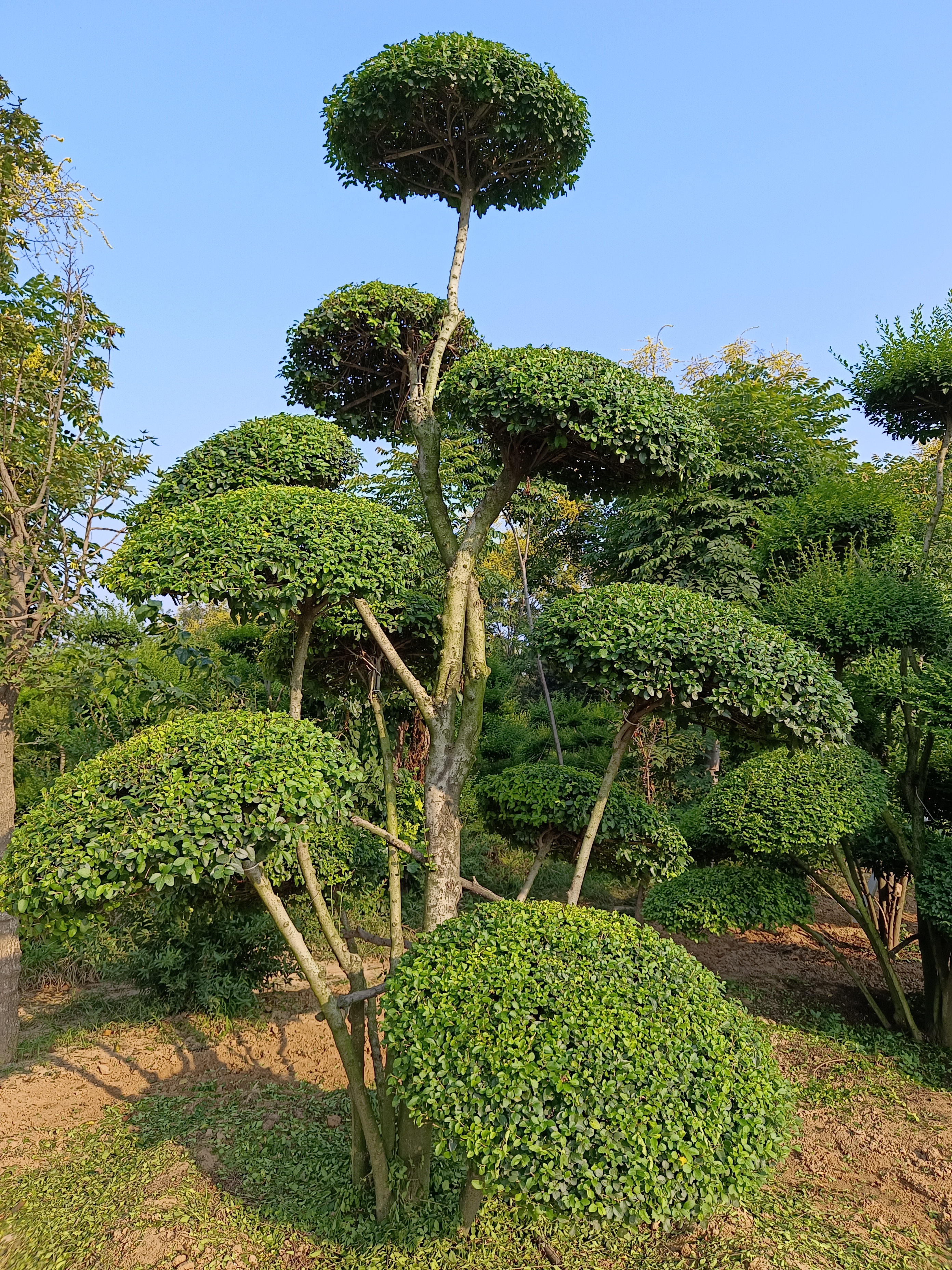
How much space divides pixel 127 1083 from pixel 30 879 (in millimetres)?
3983

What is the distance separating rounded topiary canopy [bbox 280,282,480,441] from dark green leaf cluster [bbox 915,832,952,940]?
5626 mm

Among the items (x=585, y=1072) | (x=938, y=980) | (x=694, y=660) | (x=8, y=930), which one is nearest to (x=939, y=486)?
(x=938, y=980)

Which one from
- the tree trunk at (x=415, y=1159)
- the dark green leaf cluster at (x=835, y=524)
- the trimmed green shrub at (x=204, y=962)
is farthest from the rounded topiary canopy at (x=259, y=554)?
the dark green leaf cluster at (x=835, y=524)

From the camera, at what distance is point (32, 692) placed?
296 inches

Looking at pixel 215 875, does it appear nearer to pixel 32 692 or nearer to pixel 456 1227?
pixel 456 1227

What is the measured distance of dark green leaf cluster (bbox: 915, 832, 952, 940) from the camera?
605cm

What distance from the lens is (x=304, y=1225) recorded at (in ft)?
12.5

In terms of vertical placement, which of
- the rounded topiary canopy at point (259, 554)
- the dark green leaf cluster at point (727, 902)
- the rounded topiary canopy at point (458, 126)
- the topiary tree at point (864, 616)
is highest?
the rounded topiary canopy at point (458, 126)

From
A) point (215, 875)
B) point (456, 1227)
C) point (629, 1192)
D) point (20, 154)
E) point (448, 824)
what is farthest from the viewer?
point (20, 154)

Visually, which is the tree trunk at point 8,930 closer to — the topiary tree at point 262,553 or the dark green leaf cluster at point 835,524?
the topiary tree at point 262,553

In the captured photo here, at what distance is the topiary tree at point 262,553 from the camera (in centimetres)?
343

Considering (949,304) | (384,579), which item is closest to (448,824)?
(384,579)

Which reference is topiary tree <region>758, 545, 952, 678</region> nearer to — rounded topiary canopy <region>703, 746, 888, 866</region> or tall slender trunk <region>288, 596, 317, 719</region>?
rounded topiary canopy <region>703, 746, 888, 866</region>

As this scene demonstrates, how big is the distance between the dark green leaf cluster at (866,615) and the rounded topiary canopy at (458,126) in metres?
3.74
